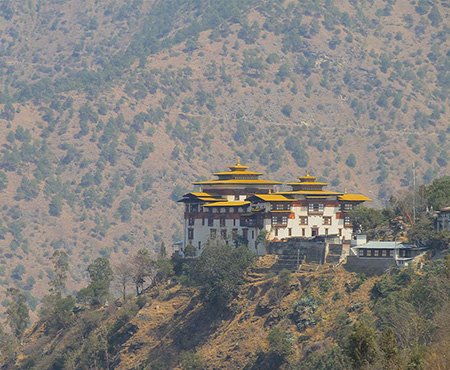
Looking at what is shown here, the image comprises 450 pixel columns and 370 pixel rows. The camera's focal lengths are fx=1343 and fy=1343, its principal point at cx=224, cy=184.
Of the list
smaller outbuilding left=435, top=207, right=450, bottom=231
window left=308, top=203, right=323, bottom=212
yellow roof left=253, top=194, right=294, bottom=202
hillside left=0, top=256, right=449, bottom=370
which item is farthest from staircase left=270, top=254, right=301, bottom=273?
smaller outbuilding left=435, top=207, right=450, bottom=231

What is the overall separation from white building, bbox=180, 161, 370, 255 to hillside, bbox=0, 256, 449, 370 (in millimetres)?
5752

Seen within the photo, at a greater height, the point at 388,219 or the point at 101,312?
the point at 388,219

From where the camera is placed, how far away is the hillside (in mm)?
126562

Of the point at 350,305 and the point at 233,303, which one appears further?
the point at 233,303

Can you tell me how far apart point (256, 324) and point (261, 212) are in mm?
15623

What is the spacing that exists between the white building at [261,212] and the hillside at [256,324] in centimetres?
575

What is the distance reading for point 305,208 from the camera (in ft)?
521

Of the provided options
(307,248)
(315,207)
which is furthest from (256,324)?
(315,207)

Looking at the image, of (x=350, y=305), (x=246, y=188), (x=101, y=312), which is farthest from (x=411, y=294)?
(x=101, y=312)

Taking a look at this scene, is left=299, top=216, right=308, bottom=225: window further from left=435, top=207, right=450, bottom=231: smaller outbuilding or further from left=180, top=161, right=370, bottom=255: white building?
left=435, top=207, right=450, bottom=231: smaller outbuilding

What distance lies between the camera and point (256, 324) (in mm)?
147250

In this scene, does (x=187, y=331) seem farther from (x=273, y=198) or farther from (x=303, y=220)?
(x=303, y=220)

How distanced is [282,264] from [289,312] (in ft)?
29.4

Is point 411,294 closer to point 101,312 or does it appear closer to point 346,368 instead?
point 346,368
